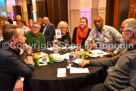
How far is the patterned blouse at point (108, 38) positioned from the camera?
8.59ft

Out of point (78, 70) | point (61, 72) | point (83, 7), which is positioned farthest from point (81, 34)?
point (83, 7)

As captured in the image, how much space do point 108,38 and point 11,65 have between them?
2.12m

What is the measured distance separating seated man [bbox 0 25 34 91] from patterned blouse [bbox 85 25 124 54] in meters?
1.85

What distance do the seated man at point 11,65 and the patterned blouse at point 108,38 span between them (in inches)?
72.8

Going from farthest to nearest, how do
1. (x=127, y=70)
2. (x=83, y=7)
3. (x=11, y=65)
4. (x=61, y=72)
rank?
(x=83, y=7) → (x=61, y=72) → (x=11, y=65) → (x=127, y=70)

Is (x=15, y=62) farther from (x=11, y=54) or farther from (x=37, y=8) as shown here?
(x=37, y=8)

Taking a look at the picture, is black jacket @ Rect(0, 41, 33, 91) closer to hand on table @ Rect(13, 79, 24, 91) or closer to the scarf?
hand on table @ Rect(13, 79, 24, 91)

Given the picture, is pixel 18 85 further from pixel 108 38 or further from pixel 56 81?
pixel 108 38

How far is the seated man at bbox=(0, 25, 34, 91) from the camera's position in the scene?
1.31m

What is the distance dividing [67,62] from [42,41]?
127cm

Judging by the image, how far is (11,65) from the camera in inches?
52.0

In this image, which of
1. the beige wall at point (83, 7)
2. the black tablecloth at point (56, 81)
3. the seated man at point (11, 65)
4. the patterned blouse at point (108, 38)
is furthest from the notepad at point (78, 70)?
the beige wall at point (83, 7)

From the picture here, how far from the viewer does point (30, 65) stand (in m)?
1.50

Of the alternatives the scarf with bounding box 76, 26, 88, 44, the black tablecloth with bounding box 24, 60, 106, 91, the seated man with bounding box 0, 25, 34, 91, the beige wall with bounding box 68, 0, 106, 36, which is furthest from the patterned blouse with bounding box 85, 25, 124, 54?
the beige wall with bounding box 68, 0, 106, 36
